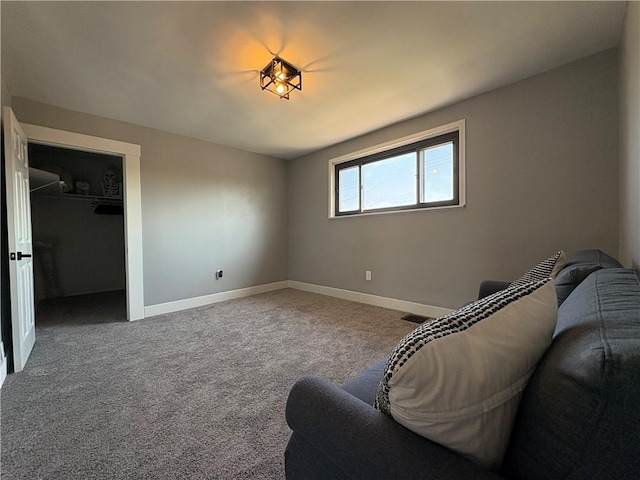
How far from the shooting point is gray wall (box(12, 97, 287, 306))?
10.6ft

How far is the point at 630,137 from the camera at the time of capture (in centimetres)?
156

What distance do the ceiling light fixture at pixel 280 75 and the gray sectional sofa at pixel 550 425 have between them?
221 cm

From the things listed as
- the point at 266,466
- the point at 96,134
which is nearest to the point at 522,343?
the point at 266,466

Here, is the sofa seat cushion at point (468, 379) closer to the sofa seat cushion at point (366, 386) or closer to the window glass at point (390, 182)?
the sofa seat cushion at point (366, 386)

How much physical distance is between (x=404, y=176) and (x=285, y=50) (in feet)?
6.70

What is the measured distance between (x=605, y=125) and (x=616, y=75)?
0.36 m

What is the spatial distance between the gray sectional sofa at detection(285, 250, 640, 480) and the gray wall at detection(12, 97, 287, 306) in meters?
3.37

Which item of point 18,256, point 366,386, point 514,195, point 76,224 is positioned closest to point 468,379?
point 366,386

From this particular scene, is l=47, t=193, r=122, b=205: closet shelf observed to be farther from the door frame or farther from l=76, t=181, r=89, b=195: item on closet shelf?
the door frame

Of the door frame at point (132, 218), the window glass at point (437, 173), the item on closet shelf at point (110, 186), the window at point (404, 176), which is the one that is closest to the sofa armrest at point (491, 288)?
the window at point (404, 176)

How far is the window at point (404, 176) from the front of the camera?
114 inches

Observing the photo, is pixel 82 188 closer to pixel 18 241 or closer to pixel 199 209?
pixel 199 209

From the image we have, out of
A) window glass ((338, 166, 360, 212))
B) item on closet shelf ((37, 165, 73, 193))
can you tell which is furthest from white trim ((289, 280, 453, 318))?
item on closet shelf ((37, 165, 73, 193))

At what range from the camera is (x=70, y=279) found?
15.1 ft
